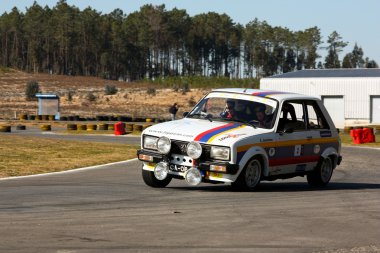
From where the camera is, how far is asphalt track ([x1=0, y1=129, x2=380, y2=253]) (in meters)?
8.32

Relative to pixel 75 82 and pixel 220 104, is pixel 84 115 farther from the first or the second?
pixel 220 104

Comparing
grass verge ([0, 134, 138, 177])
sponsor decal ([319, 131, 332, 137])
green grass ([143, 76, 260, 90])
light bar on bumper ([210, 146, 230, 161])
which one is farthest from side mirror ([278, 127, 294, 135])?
green grass ([143, 76, 260, 90])

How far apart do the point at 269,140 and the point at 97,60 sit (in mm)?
155876

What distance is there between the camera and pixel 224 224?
9.83 meters

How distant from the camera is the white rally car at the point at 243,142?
13398 mm

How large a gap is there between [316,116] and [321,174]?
1.11 metres

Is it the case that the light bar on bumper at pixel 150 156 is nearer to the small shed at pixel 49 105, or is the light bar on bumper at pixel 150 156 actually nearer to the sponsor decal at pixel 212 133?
the sponsor decal at pixel 212 133

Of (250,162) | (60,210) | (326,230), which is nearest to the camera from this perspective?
(326,230)

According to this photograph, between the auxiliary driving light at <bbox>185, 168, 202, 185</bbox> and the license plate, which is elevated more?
the license plate

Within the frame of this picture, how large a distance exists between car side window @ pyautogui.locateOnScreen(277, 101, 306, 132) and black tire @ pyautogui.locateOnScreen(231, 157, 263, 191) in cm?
105

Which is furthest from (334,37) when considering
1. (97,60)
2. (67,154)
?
(67,154)

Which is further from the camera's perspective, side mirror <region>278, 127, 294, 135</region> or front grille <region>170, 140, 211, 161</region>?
side mirror <region>278, 127, 294, 135</region>

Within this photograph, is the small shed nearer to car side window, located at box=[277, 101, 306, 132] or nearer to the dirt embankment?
the dirt embankment

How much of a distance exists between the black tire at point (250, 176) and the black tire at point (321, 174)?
1.84 m
